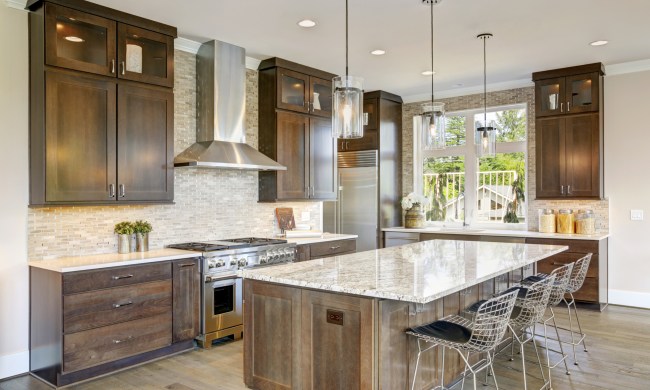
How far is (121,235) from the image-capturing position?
4129 millimetres

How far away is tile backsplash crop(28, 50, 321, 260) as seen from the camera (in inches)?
152

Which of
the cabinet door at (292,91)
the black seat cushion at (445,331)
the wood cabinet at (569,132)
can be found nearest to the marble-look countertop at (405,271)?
the black seat cushion at (445,331)

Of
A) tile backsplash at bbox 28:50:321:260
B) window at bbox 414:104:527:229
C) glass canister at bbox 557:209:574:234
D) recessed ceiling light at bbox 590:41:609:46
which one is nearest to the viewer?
tile backsplash at bbox 28:50:321:260

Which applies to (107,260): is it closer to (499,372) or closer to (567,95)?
(499,372)

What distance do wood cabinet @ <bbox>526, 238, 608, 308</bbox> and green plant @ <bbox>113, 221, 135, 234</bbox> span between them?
4561mm

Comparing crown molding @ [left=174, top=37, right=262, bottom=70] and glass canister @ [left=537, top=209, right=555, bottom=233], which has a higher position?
crown molding @ [left=174, top=37, right=262, bottom=70]

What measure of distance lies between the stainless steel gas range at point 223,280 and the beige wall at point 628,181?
4264mm

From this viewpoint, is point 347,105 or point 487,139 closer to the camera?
point 347,105

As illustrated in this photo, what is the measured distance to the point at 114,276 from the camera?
3619mm

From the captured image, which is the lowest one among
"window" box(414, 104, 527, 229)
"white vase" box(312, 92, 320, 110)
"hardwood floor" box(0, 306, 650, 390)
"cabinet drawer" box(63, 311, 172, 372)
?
"hardwood floor" box(0, 306, 650, 390)

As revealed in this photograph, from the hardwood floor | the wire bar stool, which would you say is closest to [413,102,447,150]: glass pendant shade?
the wire bar stool

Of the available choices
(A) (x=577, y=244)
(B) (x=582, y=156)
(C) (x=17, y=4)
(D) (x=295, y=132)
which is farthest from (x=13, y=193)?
(B) (x=582, y=156)

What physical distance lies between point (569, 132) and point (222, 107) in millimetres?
4222

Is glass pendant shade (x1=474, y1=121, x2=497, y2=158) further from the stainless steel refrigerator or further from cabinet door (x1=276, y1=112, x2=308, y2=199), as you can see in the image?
the stainless steel refrigerator
